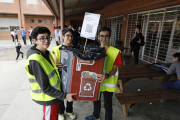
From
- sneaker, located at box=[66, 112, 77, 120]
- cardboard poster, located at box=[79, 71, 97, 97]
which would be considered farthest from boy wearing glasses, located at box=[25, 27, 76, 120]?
sneaker, located at box=[66, 112, 77, 120]

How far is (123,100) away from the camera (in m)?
1.85

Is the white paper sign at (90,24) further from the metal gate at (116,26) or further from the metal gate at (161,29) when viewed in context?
the metal gate at (116,26)

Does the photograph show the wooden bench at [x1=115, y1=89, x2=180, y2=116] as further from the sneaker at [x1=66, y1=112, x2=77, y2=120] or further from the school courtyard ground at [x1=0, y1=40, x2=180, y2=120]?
the sneaker at [x1=66, y1=112, x2=77, y2=120]

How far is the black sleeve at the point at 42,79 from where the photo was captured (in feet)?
3.70

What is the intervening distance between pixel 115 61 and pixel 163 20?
4.62m

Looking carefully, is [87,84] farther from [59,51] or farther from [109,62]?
[59,51]

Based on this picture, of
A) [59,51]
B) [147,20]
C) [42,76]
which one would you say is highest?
[147,20]

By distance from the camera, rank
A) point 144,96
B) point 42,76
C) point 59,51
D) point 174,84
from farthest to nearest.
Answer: point 174,84
point 144,96
point 59,51
point 42,76

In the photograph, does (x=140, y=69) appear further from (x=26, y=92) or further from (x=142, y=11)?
(x=142, y=11)

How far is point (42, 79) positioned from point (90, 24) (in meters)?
0.78

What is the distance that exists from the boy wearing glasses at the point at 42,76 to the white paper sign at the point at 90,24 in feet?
1.46

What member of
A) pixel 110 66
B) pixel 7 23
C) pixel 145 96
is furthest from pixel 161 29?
pixel 7 23

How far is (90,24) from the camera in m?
1.29

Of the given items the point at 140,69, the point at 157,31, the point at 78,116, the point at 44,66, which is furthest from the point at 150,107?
the point at 157,31
